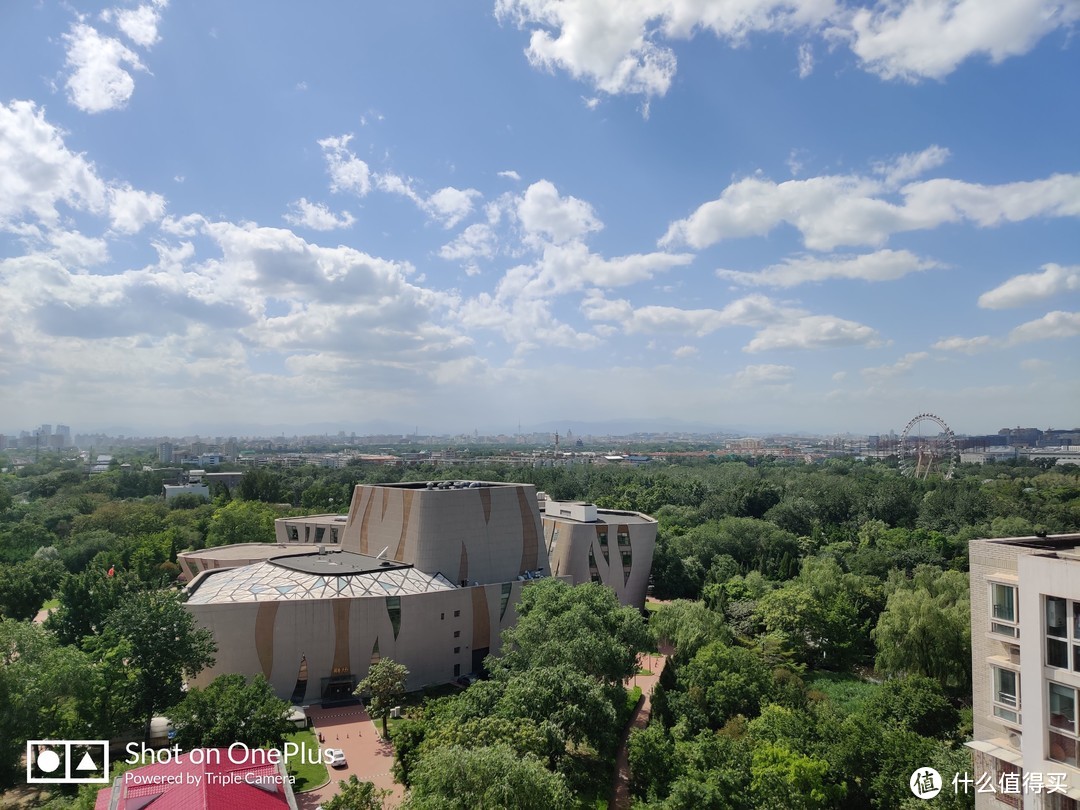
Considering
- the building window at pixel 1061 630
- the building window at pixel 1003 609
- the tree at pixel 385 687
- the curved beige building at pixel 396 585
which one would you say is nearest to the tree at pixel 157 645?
the curved beige building at pixel 396 585

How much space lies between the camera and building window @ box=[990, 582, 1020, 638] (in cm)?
1553

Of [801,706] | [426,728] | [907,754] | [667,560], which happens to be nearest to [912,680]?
[801,706]

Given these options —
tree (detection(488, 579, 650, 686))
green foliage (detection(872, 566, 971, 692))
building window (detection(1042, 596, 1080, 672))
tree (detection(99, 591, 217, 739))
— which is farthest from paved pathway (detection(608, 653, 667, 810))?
tree (detection(99, 591, 217, 739))

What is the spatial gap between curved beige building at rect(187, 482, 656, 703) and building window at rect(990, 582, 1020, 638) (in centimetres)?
2579

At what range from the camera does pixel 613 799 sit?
23.2 metres

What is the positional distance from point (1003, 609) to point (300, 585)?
3082 centimetres

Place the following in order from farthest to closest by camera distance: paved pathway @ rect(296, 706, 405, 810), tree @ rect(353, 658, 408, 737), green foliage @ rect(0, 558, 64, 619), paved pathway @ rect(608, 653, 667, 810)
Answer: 1. green foliage @ rect(0, 558, 64, 619)
2. tree @ rect(353, 658, 408, 737)
3. paved pathway @ rect(608, 653, 667, 810)
4. paved pathway @ rect(296, 706, 405, 810)

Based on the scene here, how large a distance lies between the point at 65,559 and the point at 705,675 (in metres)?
56.4

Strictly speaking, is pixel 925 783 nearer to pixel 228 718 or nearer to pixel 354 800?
pixel 354 800

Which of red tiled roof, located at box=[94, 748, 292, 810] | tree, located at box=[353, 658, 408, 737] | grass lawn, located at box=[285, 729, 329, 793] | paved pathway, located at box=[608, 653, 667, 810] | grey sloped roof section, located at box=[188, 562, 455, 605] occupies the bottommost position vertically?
paved pathway, located at box=[608, 653, 667, 810]

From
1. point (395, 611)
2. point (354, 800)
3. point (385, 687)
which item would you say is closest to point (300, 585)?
point (395, 611)

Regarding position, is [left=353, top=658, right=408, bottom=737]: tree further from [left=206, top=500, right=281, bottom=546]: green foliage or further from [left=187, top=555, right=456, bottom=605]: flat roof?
[left=206, top=500, right=281, bottom=546]: green foliage

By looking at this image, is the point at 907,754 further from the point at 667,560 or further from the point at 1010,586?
the point at 667,560

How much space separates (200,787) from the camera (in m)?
15.6
